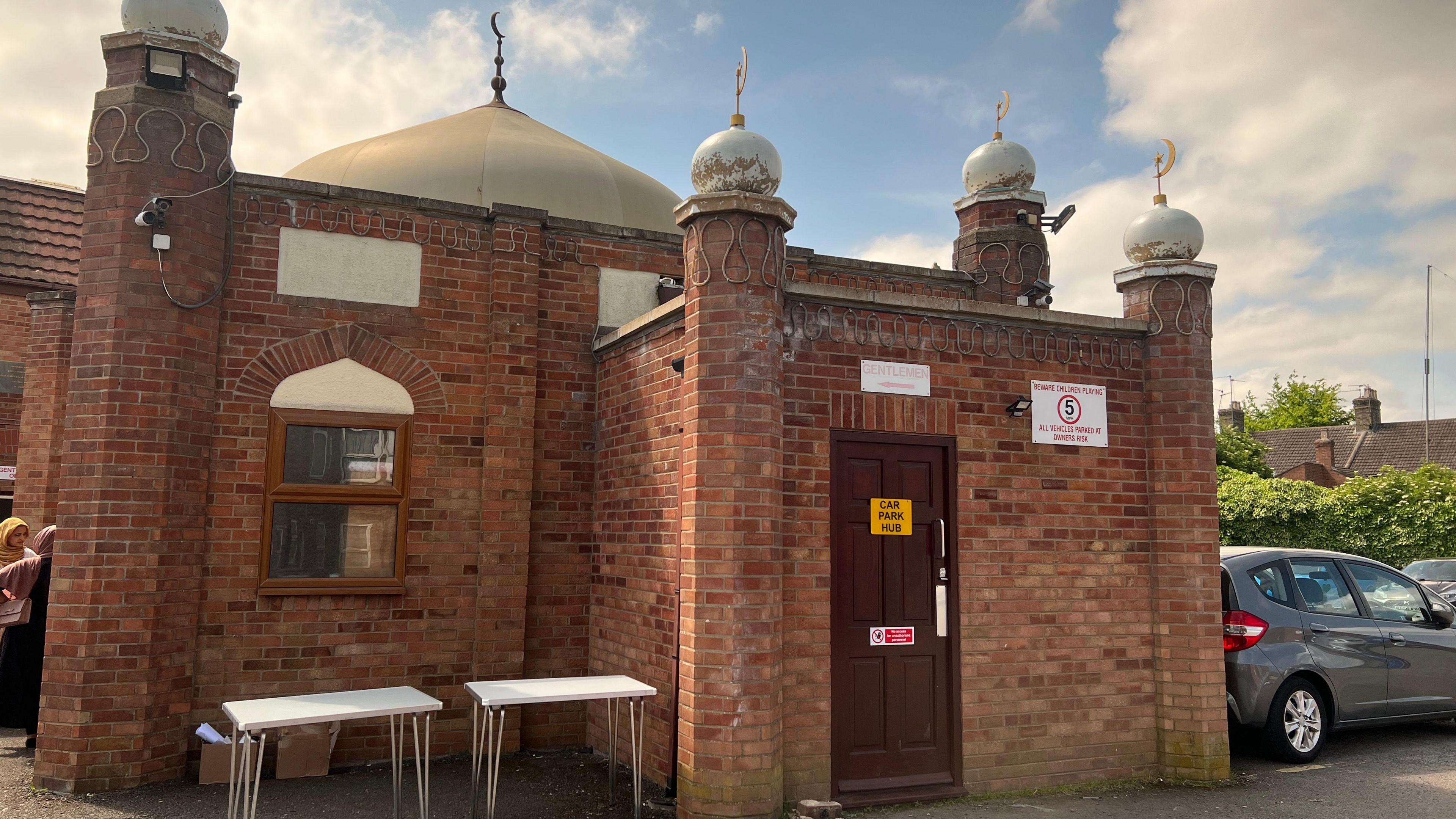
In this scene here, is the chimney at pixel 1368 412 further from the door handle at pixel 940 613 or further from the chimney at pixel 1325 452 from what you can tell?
the door handle at pixel 940 613

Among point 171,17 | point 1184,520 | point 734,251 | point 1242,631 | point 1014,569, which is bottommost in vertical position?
point 1242,631

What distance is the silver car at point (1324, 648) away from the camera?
23.5 feet

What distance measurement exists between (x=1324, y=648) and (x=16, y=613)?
9.98m

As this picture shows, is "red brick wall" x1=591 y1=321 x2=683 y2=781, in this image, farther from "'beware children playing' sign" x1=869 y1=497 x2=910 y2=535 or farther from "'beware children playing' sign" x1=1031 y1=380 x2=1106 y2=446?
"'beware children playing' sign" x1=1031 y1=380 x2=1106 y2=446

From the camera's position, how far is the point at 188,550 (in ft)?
21.0

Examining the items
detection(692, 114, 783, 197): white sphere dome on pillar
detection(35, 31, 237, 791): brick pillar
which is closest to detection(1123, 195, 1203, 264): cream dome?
detection(692, 114, 783, 197): white sphere dome on pillar

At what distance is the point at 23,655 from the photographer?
708 centimetres

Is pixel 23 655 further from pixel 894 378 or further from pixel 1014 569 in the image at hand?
pixel 1014 569

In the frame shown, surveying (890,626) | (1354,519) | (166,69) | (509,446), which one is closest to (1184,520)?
(890,626)

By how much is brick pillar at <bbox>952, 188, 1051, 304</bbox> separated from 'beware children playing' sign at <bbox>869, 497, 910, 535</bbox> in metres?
3.82

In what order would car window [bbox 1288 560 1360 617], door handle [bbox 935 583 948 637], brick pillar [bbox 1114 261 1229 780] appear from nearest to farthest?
door handle [bbox 935 583 948 637] → brick pillar [bbox 1114 261 1229 780] → car window [bbox 1288 560 1360 617]

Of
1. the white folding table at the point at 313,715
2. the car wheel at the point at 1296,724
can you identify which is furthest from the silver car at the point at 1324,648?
the white folding table at the point at 313,715

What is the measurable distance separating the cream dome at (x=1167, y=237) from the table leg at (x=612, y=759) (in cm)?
503

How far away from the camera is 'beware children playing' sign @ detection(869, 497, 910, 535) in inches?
241
